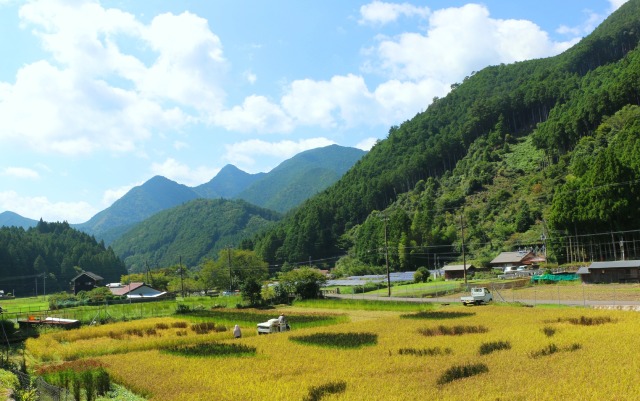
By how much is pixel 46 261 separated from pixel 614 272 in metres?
175

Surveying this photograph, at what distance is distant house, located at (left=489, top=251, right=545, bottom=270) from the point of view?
9212 centimetres

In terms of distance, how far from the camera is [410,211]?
14988 cm

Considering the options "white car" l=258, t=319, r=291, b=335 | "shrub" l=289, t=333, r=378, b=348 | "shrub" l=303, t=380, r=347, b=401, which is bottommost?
"white car" l=258, t=319, r=291, b=335

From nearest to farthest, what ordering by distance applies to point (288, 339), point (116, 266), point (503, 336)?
point (503, 336)
point (288, 339)
point (116, 266)


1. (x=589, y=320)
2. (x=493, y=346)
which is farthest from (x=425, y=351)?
(x=589, y=320)

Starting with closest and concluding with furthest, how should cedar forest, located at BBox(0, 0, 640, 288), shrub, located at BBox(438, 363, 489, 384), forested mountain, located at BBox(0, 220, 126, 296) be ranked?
shrub, located at BBox(438, 363, 489, 384) → cedar forest, located at BBox(0, 0, 640, 288) → forested mountain, located at BBox(0, 220, 126, 296)

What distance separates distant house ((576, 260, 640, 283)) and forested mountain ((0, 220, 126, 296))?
14637 cm

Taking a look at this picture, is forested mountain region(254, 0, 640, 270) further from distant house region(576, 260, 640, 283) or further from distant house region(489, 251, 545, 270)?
distant house region(576, 260, 640, 283)

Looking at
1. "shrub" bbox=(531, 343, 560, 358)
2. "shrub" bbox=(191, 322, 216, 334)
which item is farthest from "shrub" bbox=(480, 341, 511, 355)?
"shrub" bbox=(191, 322, 216, 334)

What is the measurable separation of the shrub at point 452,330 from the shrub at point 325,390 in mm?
12039

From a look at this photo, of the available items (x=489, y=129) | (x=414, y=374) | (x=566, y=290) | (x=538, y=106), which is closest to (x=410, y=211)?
(x=489, y=129)

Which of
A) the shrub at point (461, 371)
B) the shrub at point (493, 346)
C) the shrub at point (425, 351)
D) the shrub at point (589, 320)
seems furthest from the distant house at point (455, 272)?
the shrub at point (461, 371)

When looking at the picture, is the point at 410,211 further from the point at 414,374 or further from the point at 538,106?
the point at 414,374

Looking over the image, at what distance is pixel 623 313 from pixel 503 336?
11.0m
